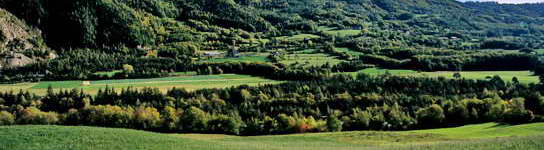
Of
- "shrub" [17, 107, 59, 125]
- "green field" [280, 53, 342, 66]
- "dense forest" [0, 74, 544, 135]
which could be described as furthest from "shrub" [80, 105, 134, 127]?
"green field" [280, 53, 342, 66]

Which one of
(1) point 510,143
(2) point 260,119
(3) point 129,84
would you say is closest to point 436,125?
(2) point 260,119

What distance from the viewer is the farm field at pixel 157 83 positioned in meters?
133

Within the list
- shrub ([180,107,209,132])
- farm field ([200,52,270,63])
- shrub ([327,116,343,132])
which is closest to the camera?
shrub ([327,116,343,132])

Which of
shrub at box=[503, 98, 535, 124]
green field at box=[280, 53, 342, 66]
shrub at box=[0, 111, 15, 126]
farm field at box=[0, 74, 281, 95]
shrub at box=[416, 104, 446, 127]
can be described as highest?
green field at box=[280, 53, 342, 66]

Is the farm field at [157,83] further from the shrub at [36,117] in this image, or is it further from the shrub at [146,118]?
the shrub at [146,118]

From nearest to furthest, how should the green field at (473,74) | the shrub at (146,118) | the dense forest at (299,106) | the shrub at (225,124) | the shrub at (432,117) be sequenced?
the shrub at (225,124)
the shrub at (432,117)
the dense forest at (299,106)
the shrub at (146,118)
the green field at (473,74)

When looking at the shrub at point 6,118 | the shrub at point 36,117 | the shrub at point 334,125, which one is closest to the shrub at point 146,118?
the shrub at point 36,117

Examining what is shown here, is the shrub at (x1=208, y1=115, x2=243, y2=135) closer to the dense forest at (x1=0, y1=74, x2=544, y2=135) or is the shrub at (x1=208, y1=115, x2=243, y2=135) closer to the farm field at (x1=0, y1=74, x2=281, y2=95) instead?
the dense forest at (x1=0, y1=74, x2=544, y2=135)

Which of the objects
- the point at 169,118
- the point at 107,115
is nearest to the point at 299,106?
the point at 169,118

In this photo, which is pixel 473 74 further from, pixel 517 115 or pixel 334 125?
pixel 334 125

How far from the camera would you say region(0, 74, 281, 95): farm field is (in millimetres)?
132625

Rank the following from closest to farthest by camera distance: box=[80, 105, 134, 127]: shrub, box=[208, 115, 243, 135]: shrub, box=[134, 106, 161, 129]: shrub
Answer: box=[208, 115, 243, 135]: shrub, box=[134, 106, 161, 129]: shrub, box=[80, 105, 134, 127]: shrub

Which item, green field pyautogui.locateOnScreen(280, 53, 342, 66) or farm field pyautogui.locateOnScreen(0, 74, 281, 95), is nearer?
farm field pyautogui.locateOnScreen(0, 74, 281, 95)

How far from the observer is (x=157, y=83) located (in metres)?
139
